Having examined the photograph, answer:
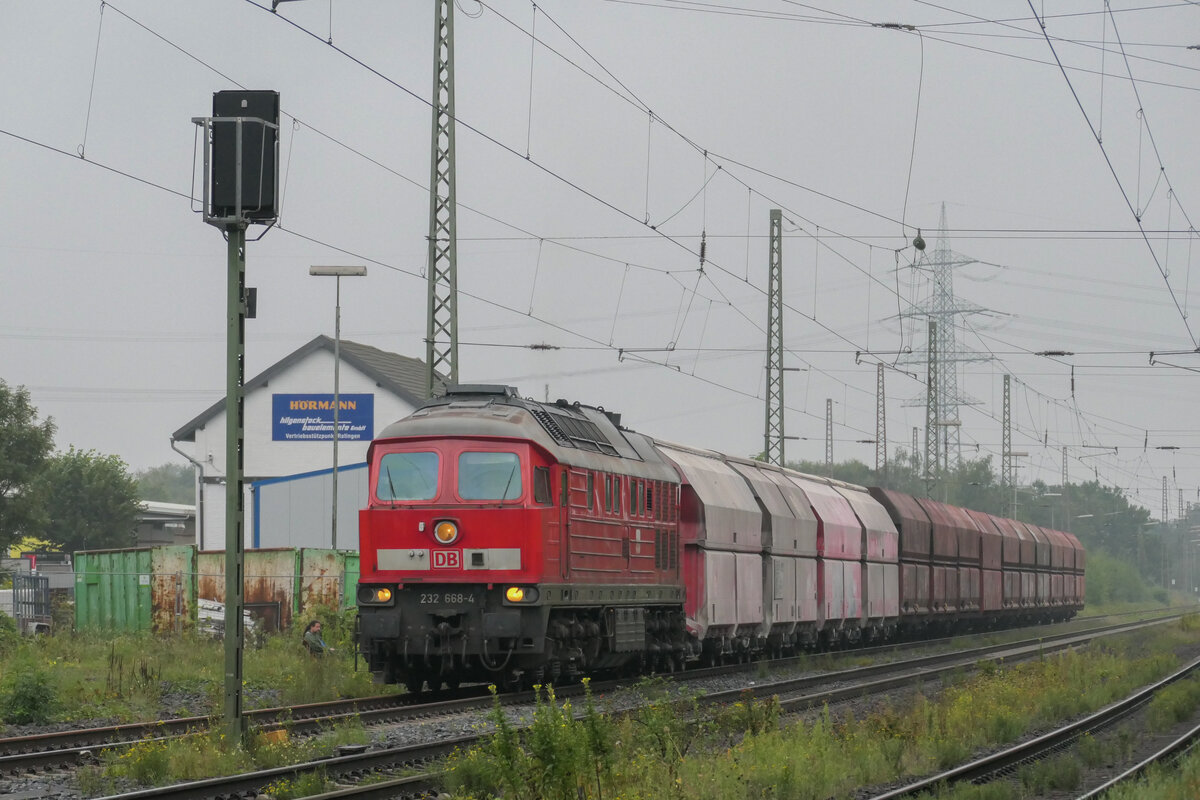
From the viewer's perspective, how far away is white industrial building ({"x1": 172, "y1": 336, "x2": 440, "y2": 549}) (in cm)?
5844

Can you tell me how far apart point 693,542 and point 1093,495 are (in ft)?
472

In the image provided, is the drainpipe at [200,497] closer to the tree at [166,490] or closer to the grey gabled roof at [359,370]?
the grey gabled roof at [359,370]

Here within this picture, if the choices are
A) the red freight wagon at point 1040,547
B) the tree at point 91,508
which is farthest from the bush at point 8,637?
the tree at point 91,508

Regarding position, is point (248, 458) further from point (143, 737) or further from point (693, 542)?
point (143, 737)

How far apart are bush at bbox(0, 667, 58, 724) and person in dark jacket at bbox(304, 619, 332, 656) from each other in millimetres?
8032

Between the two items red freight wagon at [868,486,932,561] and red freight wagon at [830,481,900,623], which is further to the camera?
red freight wagon at [868,486,932,561]

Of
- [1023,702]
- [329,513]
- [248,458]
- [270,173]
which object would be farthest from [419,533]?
[248,458]

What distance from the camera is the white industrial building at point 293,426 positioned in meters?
58.4

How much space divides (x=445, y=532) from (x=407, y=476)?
3.31 feet

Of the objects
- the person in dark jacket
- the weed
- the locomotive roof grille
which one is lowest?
the weed

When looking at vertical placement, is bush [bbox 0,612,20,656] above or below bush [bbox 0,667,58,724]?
below

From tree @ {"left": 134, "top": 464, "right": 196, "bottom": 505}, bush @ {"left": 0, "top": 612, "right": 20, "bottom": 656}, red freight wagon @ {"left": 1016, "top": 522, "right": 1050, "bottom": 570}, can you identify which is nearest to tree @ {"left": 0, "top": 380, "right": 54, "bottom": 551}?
bush @ {"left": 0, "top": 612, "right": 20, "bottom": 656}

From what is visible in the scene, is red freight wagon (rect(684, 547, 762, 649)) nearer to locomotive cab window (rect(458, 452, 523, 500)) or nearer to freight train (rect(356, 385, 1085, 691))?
freight train (rect(356, 385, 1085, 691))

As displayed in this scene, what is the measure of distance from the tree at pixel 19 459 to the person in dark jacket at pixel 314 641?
43.1 meters
